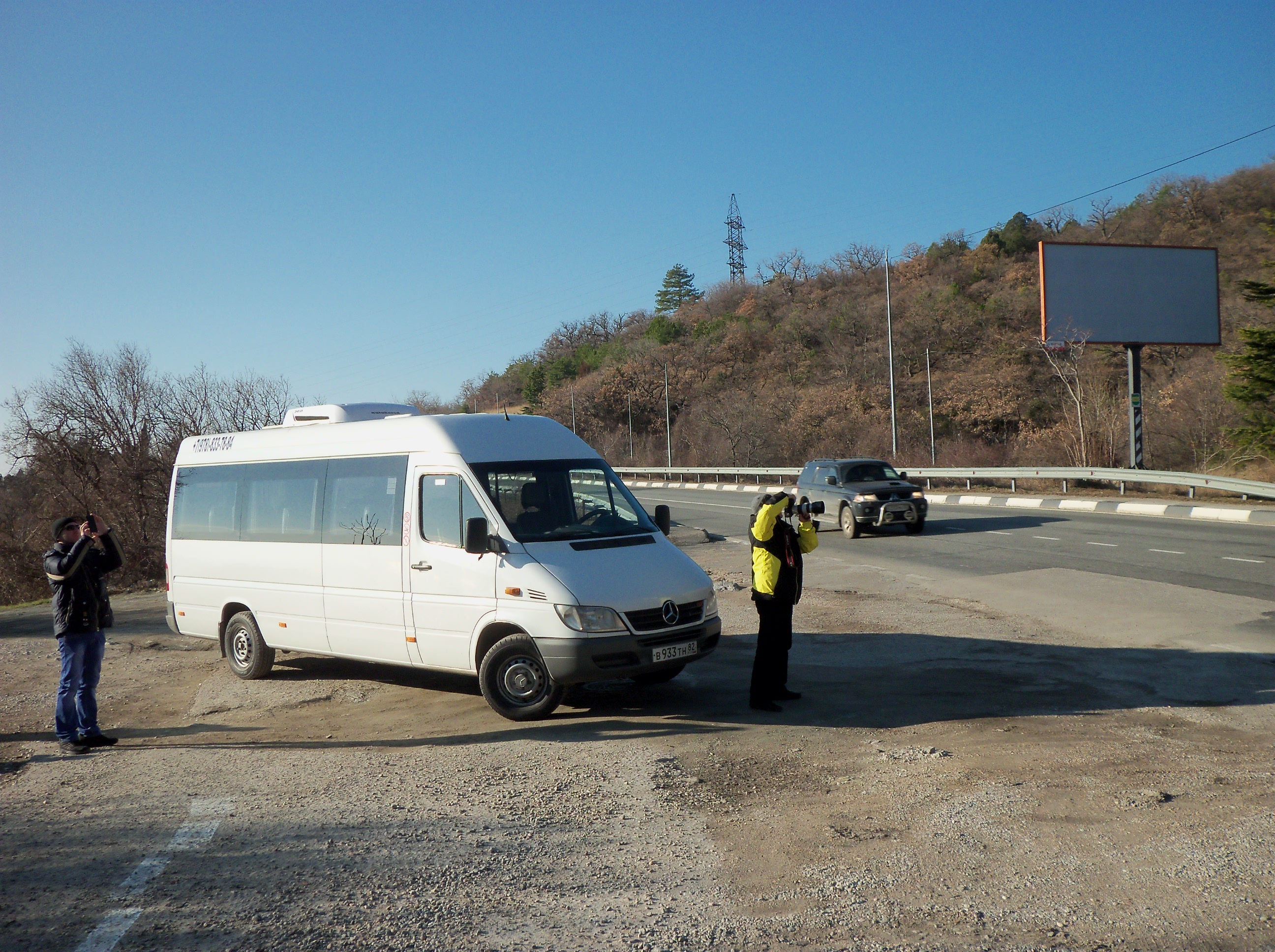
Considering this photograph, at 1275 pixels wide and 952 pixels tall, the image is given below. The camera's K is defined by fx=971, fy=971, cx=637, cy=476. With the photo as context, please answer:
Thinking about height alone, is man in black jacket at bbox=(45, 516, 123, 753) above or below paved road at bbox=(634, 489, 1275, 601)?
above

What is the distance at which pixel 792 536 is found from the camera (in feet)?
25.4

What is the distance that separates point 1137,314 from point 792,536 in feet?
92.1

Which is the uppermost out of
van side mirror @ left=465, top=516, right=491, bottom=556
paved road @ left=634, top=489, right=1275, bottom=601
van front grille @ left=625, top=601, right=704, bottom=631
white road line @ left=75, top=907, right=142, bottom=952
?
van side mirror @ left=465, top=516, right=491, bottom=556

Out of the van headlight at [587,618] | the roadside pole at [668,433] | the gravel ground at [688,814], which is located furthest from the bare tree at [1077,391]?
the van headlight at [587,618]

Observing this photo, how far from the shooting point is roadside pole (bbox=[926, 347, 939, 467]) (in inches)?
1506

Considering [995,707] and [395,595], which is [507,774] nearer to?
[395,595]

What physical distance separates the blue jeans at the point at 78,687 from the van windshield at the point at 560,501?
324 centimetres

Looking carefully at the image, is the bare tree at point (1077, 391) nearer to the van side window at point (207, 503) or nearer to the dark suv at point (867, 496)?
the dark suv at point (867, 496)

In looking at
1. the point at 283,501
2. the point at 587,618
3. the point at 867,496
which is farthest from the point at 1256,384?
the point at 283,501

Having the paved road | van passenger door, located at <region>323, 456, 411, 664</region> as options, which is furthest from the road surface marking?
the paved road

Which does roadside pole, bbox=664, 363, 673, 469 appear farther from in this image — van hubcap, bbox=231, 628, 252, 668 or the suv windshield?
van hubcap, bbox=231, 628, 252, 668

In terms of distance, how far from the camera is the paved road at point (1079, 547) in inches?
539

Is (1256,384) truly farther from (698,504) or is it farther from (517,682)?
(517,682)

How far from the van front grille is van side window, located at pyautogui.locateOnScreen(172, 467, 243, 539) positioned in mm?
4926
